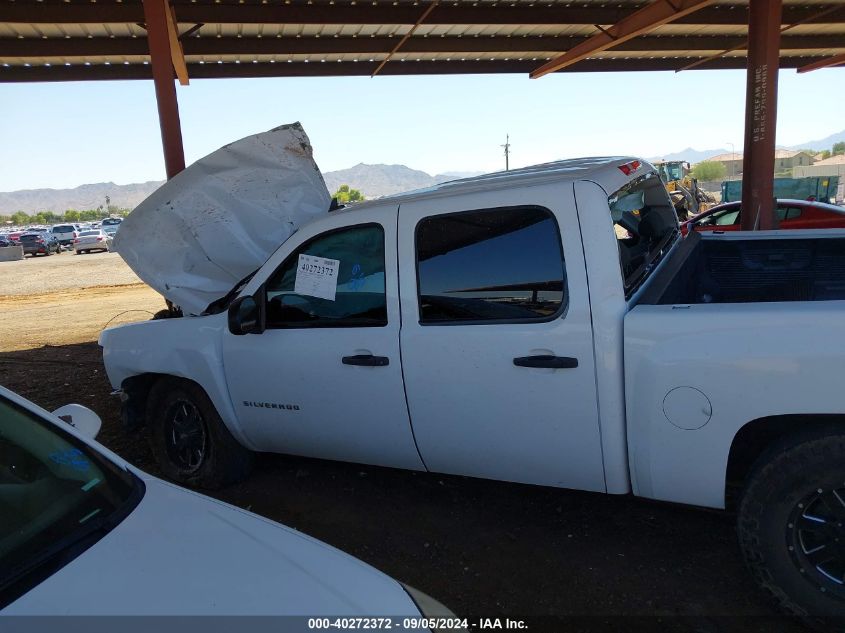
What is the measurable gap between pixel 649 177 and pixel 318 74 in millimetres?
10145

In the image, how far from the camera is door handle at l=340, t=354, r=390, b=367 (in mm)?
3387

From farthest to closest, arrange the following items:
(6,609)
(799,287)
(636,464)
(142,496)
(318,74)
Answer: (318,74) < (799,287) < (636,464) < (142,496) < (6,609)

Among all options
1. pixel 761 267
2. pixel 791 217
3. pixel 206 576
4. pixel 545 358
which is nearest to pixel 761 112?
pixel 791 217

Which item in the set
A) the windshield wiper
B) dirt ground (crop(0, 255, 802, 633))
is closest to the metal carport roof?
the windshield wiper

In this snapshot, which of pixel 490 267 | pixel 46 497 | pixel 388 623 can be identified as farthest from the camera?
pixel 490 267

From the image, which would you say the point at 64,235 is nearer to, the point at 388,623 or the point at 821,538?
the point at 388,623

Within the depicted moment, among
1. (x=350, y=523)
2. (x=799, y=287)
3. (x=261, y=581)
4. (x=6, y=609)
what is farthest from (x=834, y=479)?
(x=6, y=609)

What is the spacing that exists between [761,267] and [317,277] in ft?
8.98

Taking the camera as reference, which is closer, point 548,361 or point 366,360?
point 548,361

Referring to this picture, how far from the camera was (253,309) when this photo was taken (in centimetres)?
371

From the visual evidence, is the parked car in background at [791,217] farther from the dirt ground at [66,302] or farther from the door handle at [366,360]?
the dirt ground at [66,302]

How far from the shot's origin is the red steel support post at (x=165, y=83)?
7.66m

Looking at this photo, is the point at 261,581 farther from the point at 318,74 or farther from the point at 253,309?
the point at 318,74

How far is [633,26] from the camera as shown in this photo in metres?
10.7
